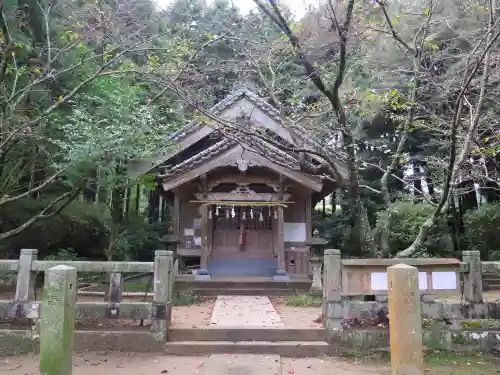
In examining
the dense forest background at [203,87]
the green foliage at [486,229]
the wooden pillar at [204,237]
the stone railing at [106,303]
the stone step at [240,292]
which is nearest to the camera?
the stone railing at [106,303]

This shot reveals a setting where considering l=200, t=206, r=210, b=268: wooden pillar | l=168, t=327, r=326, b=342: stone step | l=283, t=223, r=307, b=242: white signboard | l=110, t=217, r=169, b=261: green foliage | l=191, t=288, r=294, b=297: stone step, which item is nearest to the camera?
l=168, t=327, r=326, b=342: stone step

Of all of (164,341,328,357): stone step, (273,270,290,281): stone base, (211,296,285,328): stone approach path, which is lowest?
(164,341,328,357): stone step

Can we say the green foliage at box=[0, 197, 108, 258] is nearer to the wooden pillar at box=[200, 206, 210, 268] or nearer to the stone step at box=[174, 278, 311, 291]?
the wooden pillar at box=[200, 206, 210, 268]

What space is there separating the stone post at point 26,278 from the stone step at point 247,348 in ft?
7.51

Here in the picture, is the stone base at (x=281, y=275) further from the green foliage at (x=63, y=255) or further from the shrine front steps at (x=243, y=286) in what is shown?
the green foliage at (x=63, y=255)

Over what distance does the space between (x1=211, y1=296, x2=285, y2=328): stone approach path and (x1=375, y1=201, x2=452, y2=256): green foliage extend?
656 centimetres

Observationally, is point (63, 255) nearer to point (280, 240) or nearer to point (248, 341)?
point (280, 240)

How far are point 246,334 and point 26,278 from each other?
3.63 metres

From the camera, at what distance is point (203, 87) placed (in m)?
10.5

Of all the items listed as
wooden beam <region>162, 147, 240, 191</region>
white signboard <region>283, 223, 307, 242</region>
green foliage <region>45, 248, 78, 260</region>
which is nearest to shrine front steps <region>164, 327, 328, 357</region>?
wooden beam <region>162, 147, 240, 191</region>

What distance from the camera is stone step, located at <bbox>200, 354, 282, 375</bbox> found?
5.49m

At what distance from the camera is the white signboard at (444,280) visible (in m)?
6.49

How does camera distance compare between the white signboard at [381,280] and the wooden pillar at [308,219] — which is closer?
the white signboard at [381,280]

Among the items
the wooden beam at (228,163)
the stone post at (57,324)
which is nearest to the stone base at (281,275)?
the wooden beam at (228,163)
